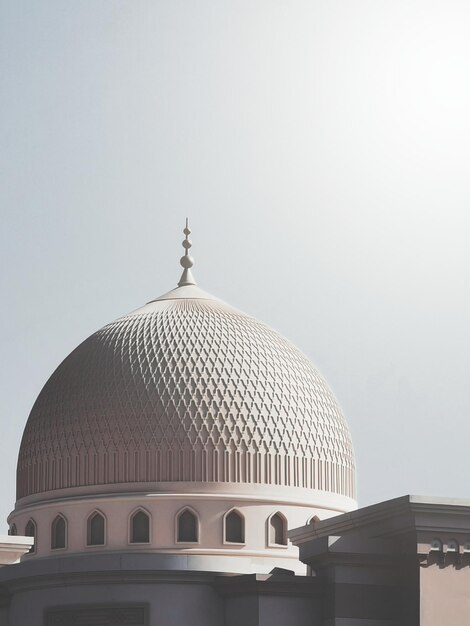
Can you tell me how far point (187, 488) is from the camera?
42.8m

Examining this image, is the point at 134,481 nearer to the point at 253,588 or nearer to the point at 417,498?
the point at 253,588

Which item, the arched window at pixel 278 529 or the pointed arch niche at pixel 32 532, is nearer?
the arched window at pixel 278 529

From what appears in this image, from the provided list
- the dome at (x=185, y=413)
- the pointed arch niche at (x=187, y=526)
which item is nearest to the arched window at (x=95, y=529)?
the dome at (x=185, y=413)

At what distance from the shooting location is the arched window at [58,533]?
4338cm

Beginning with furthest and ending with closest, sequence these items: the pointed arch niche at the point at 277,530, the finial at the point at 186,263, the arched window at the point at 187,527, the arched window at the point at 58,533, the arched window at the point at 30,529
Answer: the finial at the point at 186,263
the arched window at the point at 30,529
the arched window at the point at 58,533
the pointed arch niche at the point at 277,530
the arched window at the point at 187,527

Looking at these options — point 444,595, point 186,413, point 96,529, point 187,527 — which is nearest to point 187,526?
point 187,527

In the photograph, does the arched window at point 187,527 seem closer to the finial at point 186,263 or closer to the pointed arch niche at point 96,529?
the pointed arch niche at point 96,529

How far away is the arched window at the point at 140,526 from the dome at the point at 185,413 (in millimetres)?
694

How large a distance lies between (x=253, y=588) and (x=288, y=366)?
29.1 feet

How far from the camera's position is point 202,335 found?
45.2 m

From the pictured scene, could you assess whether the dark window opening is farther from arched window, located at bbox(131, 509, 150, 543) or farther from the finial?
the finial

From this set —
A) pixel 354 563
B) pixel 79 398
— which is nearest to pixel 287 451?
pixel 79 398

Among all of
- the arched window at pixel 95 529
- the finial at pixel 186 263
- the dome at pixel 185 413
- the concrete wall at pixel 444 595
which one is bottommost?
the concrete wall at pixel 444 595

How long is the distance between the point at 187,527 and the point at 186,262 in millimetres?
8795
